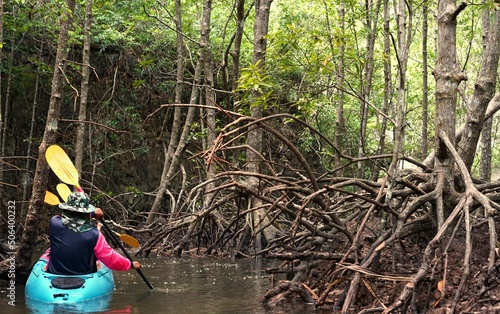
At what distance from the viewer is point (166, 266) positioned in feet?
33.0

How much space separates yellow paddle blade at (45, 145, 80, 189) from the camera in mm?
7355

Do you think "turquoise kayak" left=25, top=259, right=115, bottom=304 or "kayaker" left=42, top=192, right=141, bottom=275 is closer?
"turquoise kayak" left=25, top=259, right=115, bottom=304

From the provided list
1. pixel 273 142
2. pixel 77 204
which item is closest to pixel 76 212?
pixel 77 204

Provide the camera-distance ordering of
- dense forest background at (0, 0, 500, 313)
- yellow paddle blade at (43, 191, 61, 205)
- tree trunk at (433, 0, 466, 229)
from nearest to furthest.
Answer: dense forest background at (0, 0, 500, 313) < tree trunk at (433, 0, 466, 229) < yellow paddle blade at (43, 191, 61, 205)

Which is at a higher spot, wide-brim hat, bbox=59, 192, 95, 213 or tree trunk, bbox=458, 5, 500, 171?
tree trunk, bbox=458, 5, 500, 171

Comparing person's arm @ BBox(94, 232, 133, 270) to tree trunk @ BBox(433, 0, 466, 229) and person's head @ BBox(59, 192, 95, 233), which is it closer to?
person's head @ BBox(59, 192, 95, 233)

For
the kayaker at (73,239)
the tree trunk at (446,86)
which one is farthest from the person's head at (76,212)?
the tree trunk at (446,86)

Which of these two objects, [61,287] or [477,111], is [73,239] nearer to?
[61,287]

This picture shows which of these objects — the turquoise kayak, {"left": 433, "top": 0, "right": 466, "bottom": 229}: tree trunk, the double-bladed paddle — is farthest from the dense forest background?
the turquoise kayak

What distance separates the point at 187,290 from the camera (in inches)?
313

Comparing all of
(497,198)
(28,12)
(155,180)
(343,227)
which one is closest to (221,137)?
(343,227)

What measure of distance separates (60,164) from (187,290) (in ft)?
6.92

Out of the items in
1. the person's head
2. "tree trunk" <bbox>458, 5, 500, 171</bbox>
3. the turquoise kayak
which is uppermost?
"tree trunk" <bbox>458, 5, 500, 171</bbox>

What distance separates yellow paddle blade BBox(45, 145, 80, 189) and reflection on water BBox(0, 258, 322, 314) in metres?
1.37
